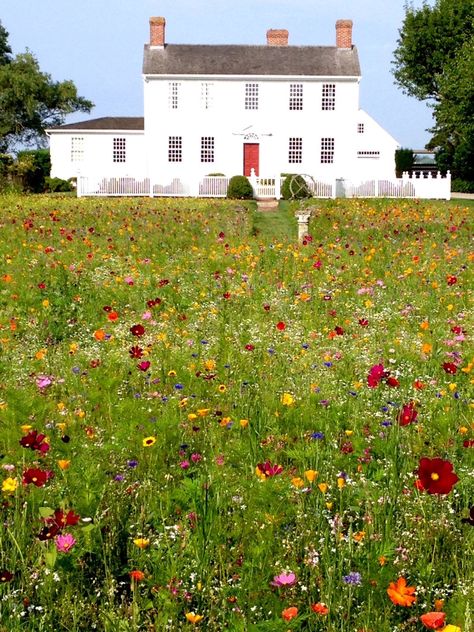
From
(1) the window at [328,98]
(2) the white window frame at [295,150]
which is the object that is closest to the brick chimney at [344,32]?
(1) the window at [328,98]

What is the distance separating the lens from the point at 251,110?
3884cm

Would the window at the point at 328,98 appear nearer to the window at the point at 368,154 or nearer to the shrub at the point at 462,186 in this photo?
the shrub at the point at 462,186

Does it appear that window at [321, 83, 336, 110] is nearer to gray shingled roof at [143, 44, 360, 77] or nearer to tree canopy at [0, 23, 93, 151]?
gray shingled roof at [143, 44, 360, 77]

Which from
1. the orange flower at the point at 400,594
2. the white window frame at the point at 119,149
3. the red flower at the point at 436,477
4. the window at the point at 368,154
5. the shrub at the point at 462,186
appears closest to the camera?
the orange flower at the point at 400,594

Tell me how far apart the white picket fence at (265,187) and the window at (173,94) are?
5142mm

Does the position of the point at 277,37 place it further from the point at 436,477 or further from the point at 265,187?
the point at 436,477

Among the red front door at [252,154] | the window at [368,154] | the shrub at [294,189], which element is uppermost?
the window at [368,154]

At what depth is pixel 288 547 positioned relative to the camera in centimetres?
301

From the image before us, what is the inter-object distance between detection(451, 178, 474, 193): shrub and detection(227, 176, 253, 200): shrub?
18984 mm

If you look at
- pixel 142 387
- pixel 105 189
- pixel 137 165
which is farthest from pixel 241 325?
pixel 137 165

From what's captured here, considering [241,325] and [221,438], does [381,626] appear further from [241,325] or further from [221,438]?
[241,325]

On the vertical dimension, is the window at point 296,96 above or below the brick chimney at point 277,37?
below

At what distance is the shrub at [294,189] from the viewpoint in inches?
1302

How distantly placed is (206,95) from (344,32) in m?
8.13
